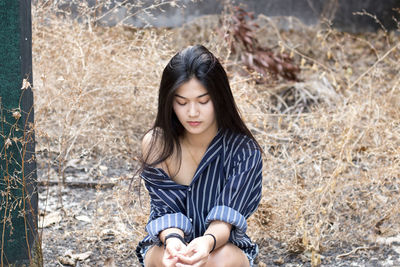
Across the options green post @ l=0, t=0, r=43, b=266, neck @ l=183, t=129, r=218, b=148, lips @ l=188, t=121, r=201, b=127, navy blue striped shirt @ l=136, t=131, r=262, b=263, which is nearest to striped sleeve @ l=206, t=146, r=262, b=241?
navy blue striped shirt @ l=136, t=131, r=262, b=263

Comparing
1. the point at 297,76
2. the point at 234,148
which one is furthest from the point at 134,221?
the point at 297,76

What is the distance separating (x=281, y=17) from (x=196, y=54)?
4.27 meters

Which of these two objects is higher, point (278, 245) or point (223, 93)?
point (223, 93)

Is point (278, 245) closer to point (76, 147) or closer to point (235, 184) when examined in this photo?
point (235, 184)

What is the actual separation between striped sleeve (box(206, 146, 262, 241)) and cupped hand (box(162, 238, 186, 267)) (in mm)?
150

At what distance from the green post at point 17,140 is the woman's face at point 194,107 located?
1.77 feet

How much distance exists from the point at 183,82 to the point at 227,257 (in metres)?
0.62

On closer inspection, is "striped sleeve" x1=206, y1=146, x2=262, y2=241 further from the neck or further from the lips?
the lips

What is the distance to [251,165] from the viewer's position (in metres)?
2.30

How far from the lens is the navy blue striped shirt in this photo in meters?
2.27

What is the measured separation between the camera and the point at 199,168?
231 cm

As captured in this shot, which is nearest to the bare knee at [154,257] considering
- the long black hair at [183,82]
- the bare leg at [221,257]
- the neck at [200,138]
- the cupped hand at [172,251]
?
the bare leg at [221,257]

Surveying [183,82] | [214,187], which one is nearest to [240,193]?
[214,187]

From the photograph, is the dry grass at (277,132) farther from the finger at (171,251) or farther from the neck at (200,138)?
the finger at (171,251)
